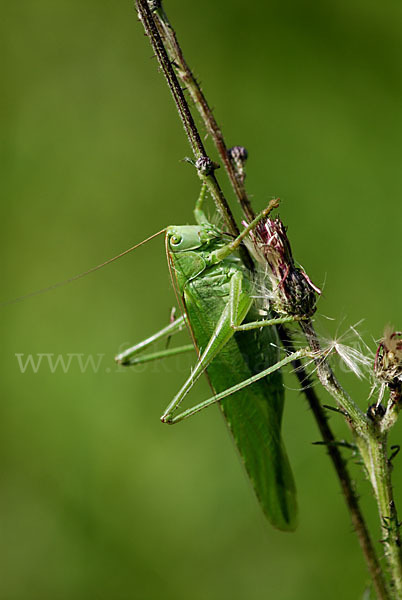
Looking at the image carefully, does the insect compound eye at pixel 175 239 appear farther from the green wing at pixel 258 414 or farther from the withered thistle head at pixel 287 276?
the withered thistle head at pixel 287 276

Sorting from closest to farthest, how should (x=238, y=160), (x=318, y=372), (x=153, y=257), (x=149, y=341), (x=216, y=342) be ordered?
(x=318, y=372)
(x=238, y=160)
(x=216, y=342)
(x=149, y=341)
(x=153, y=257)

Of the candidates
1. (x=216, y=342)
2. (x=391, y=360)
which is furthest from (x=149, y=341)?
(x=391, y=360)

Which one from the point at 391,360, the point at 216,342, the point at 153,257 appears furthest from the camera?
the point at 153,257

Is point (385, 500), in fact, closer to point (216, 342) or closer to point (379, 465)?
point (379, 465)

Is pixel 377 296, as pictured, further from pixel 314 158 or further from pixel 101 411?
pixel 101 411

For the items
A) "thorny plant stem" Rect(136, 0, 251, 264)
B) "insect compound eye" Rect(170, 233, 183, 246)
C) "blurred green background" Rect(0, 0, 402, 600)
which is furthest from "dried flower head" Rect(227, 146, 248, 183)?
"blurred green background" Rect(0, 0, 402, 600)
